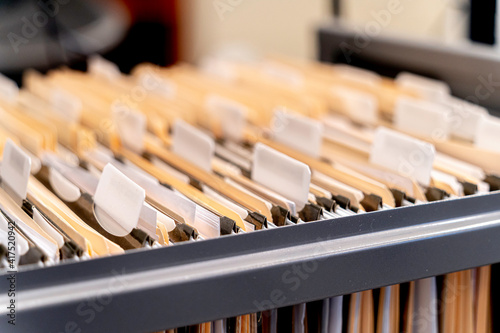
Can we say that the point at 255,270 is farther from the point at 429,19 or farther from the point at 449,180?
the point at 429,19

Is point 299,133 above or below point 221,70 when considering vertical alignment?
below

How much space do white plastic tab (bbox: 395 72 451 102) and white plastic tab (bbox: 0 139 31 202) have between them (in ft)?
3.87

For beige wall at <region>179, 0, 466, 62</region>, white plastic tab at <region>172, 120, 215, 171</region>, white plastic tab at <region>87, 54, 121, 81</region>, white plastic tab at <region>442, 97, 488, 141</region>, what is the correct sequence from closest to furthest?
1. white plastic tab at <region>172, 120, 215, 171</region>
2. white plastic tab at <region>442, 97, 488, 141</region>
3. white plastic tab at <region>87, 54, 121, 81</region>
4. beige wall at <region>179, 0, 466, 62</region>

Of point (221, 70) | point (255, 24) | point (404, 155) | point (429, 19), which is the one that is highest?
point (255, 24)

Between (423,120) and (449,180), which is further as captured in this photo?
(423,120)

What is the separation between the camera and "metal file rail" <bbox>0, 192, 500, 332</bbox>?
0.86 m

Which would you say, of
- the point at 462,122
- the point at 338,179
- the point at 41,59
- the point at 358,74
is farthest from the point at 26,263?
the point at 41,59

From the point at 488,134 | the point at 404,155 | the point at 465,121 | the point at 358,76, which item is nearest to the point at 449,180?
the point at 404,155

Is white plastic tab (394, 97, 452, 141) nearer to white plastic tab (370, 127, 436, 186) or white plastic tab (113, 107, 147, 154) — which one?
white plastic tab (370, 127, 436, 186)

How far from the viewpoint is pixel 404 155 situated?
4.10 ft

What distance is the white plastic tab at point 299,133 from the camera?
1408 mm

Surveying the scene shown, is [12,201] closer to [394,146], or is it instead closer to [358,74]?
[394,146]

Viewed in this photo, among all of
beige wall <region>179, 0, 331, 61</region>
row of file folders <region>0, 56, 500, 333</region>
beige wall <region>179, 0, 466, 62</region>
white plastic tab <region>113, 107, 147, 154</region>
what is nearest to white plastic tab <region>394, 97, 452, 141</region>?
row of file folders <region>0, 56, 500, 333</region>

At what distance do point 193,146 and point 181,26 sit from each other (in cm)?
356
